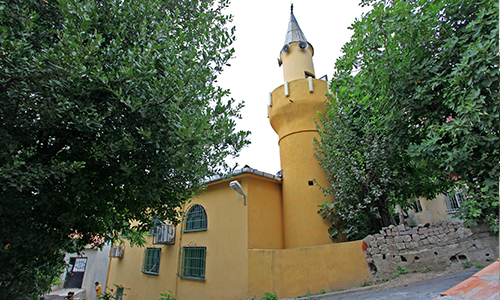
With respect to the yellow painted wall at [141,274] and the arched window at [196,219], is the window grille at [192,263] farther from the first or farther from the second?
the arched window at [196,219]

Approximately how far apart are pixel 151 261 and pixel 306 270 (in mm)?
7918

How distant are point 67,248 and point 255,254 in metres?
5.54

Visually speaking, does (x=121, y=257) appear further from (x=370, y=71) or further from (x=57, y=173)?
(x=370, y=71)

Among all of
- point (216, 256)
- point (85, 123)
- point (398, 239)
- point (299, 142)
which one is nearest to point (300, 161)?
point (299, 142)

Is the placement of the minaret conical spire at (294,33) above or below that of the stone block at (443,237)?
above

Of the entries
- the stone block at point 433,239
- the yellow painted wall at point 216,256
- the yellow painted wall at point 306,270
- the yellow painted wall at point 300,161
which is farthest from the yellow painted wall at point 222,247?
the stone block at point 433,239

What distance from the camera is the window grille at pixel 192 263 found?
9814 millimetres

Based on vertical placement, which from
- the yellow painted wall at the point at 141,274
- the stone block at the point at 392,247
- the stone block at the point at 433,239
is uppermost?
the stone block at the point at 433,239

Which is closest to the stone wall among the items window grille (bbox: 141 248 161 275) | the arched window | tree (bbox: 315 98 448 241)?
tree (bbox: 315 98 448 241)

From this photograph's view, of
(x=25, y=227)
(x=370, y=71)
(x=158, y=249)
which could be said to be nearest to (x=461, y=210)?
(x=370, y=71)

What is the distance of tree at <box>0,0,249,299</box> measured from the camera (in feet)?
10.3

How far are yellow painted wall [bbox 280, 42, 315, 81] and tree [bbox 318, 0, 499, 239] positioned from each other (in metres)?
5.84

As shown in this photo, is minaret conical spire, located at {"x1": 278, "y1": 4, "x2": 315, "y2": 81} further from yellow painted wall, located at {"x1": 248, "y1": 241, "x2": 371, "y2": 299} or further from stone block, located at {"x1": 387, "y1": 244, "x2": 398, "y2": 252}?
stone block, located at {"x1": 387, "y1": 244, "x2": 398, "y2": 252}

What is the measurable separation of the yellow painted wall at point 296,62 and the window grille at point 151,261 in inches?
412
